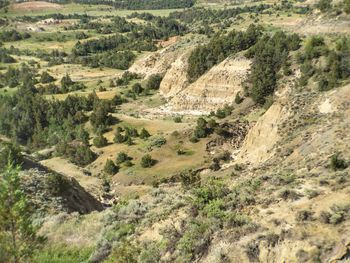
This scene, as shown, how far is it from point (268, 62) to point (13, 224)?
62.2 m

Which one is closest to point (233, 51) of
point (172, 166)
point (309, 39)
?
point (309, 39)

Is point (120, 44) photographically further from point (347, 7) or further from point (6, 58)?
point (347, 7)

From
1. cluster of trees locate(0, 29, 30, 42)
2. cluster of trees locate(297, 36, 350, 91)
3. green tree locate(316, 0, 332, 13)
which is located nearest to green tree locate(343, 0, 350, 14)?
green tree locate(316, 0, 332, 13)

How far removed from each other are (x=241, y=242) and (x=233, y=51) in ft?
224

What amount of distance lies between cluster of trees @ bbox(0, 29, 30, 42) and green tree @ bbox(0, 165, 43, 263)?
18514cm

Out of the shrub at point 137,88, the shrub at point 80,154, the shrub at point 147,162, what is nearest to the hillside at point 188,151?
the shrub at point 147,162

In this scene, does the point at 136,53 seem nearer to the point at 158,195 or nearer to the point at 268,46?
the point at 268,46

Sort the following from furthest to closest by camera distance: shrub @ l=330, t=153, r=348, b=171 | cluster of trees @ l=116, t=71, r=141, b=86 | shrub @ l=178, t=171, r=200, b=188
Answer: cluster of trees @ l=116, t=71, r=141, b=86 < shrub @ l=178, t=171, r=200, b=188 < shrub @ l=330, t=153, r=348, b=171

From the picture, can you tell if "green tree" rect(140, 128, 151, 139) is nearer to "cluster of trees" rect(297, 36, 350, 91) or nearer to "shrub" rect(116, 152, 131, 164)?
"shrub" rect(116, 152, 131, 164)

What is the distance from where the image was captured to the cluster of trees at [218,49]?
8106 centimetres

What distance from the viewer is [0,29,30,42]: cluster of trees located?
181625 mm

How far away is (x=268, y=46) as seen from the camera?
234 feet

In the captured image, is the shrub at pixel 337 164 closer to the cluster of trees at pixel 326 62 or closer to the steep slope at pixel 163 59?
the cluster of trees at pixel 326 62

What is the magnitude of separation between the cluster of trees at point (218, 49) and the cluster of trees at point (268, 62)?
751cm
